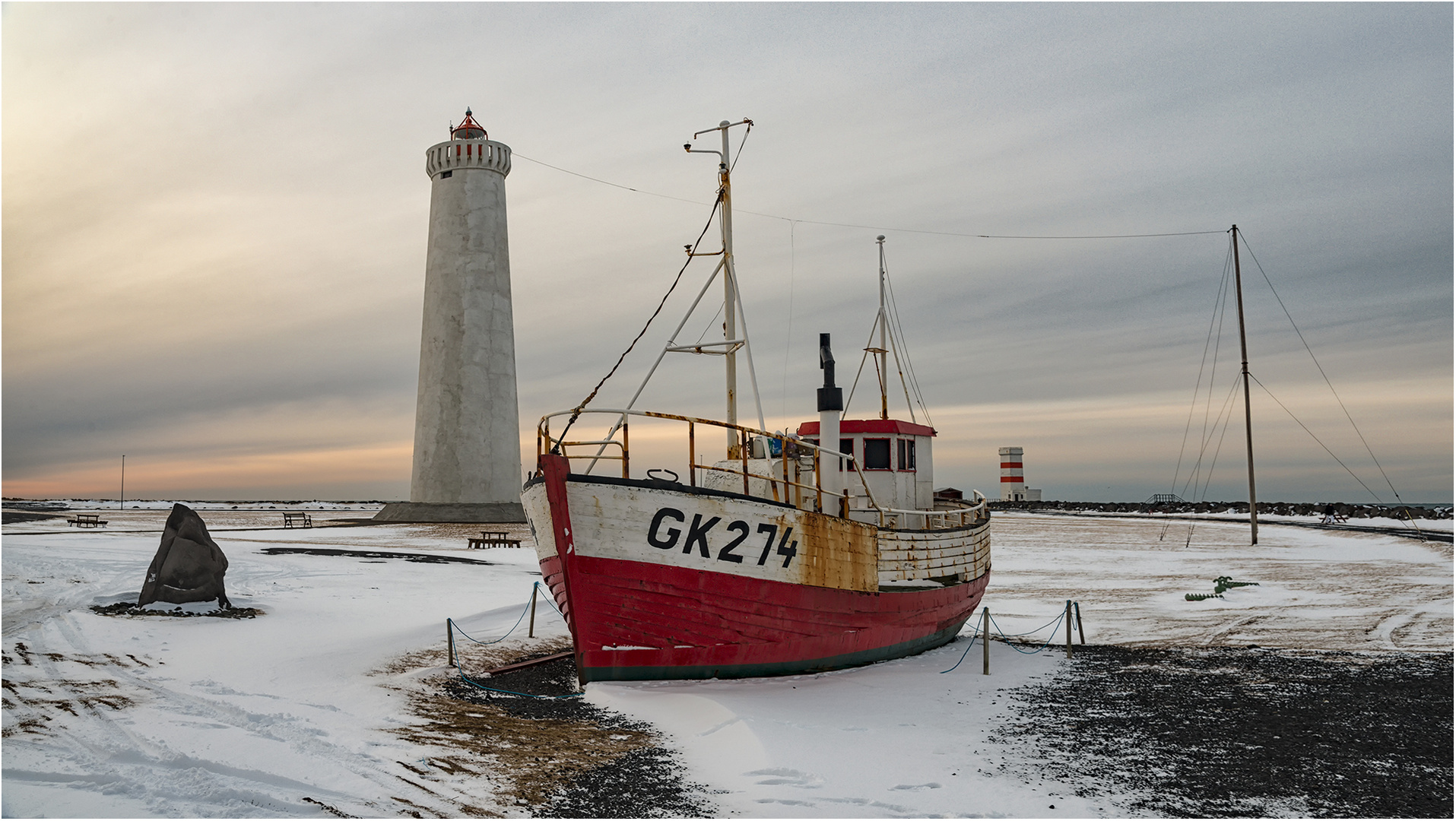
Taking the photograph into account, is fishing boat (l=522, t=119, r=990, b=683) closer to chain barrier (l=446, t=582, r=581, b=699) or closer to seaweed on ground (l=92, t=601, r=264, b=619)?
chain barrier (l=446, t=582, r=581, b=699)

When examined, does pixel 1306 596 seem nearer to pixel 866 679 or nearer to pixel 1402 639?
pixel 1402 639

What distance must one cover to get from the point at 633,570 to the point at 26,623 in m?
9.97

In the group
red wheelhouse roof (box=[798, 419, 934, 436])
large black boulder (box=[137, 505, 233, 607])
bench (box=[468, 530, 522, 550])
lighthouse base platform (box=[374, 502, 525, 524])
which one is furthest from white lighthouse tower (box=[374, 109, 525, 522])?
red wheelhouse roof (box=[798, 419, 934, 436])

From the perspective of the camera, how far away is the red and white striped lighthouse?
99.2m

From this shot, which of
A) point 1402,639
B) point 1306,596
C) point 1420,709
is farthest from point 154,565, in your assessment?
point 1306,596

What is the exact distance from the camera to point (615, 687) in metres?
11.6

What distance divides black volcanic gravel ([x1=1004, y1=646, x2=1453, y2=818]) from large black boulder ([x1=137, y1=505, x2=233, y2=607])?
13980 mm

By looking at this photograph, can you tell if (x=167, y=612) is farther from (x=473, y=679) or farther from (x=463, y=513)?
(x=463, y=513)

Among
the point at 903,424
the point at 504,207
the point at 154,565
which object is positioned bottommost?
the point at 154,565

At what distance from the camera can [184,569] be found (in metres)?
15.6

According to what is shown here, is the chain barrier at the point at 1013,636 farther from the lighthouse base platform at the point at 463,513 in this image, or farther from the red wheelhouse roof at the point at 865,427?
the lighthouse base platform at the point at 463,513

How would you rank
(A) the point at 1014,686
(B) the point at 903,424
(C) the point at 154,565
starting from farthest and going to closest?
(B) the point at 903,424 → (C) the point at 154,565 → (A) the point at 1014,686

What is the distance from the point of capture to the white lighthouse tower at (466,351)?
4181 cm

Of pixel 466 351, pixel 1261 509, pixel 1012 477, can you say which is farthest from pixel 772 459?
pixel 1012 477
